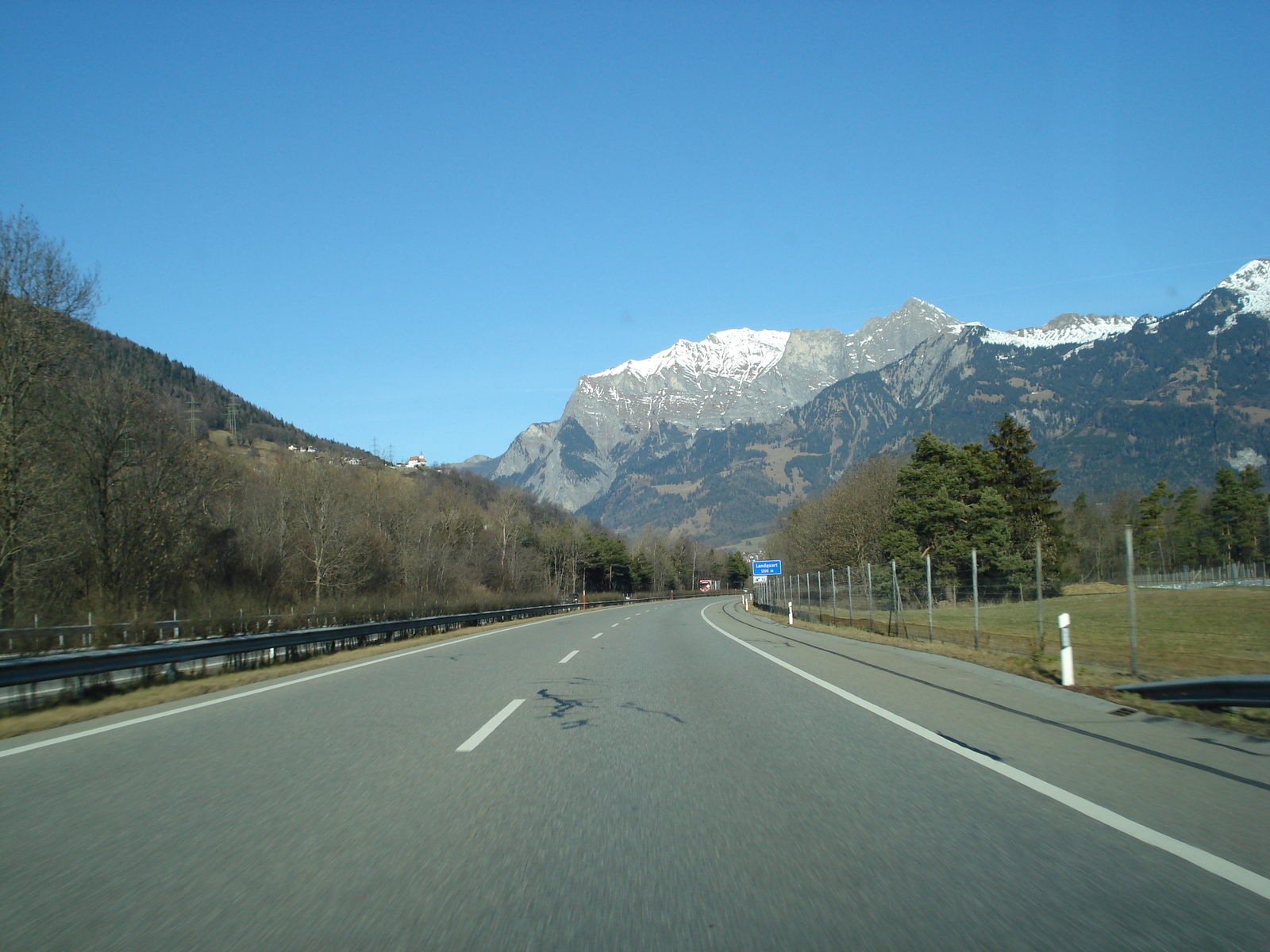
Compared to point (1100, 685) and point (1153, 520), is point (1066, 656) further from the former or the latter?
point (1153, 520)

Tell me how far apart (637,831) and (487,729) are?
3.68m

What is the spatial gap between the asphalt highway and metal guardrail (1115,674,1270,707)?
21.7 inches

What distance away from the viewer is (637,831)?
4812 mm

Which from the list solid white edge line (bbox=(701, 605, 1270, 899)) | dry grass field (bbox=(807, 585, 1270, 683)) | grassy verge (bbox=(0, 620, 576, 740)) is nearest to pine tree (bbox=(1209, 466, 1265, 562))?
dry grass field (bbox=(807, 585, 1270, 683))

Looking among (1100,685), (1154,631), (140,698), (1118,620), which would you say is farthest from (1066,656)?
(1118,620)

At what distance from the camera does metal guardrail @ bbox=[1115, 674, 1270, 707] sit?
769 cm

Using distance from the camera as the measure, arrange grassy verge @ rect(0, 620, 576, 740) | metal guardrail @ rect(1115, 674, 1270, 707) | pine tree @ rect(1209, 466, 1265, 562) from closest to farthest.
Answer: metal guardrail @ rect(1115, 674, 1270, 707) < grassy verge @ rect(0, 620, 576, 740) < pine tree @ rect(1209, 466, 1265, 562)

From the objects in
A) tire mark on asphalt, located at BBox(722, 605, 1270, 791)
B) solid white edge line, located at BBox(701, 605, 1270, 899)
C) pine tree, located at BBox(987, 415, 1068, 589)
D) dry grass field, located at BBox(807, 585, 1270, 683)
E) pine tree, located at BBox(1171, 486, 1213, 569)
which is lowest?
dry grass field, located at BBox(807, 585, 1270, 683)

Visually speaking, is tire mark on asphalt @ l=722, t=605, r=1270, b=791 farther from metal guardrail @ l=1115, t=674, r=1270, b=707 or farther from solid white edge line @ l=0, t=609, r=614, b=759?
solid white edge line @ l=0, t=609, r=614, b=759

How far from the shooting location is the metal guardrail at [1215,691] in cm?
769

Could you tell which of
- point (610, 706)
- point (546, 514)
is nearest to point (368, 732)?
point (610, 706)

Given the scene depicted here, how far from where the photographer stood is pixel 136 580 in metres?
32.2

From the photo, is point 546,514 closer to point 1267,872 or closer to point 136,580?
point 136,580

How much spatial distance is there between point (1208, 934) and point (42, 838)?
19.3 ft
